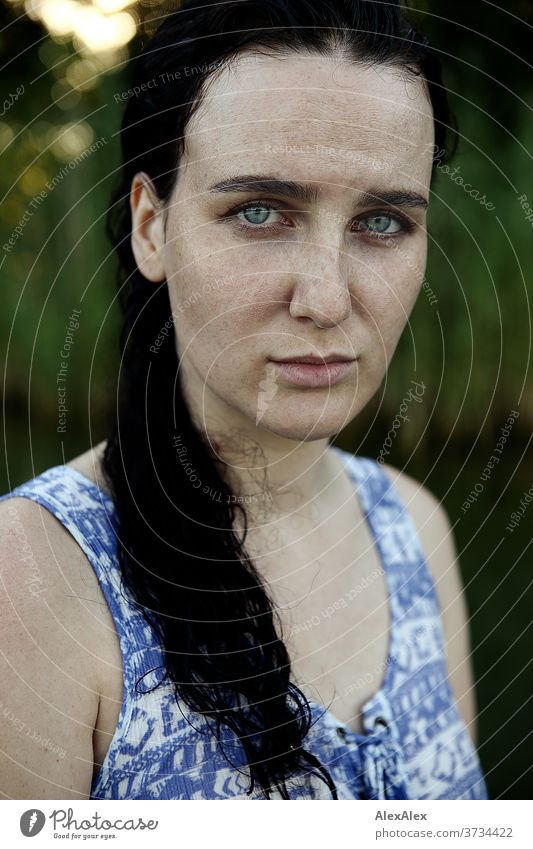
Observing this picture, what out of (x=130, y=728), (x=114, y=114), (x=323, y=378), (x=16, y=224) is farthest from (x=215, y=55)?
(x=16, y=224)

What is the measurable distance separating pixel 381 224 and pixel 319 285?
0.34 ft

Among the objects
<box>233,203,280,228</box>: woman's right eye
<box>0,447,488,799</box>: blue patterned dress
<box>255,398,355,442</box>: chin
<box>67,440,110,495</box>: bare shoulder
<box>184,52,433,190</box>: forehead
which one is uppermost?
<box>184,52,433,190</box>: forehead

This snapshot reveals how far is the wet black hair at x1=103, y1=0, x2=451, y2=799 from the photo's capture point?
0.65m

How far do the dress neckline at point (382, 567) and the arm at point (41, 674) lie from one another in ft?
0.33

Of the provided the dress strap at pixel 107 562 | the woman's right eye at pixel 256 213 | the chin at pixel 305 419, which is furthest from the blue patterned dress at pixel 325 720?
the woman's right eye at pixel 256 213

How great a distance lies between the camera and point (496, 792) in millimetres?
1198

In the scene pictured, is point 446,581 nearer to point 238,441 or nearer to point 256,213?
point 238,441

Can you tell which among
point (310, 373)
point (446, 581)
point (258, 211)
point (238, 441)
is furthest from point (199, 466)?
point (446, 581)

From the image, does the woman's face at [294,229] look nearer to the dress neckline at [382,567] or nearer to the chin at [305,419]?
the chin at [305,419]

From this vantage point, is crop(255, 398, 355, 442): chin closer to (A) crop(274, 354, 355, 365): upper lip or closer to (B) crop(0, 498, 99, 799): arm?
(A) crop(274, 354, 355, 365): upper lip

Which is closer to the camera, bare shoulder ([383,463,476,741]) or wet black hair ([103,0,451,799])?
wet black hair ([103,0,451,799])

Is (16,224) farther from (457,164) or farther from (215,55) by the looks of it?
(215,55)

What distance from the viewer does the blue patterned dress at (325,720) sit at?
25.3 inches
